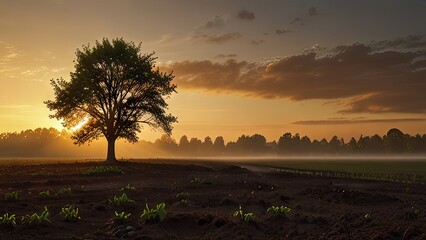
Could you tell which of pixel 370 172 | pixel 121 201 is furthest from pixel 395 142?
pixel 121 201

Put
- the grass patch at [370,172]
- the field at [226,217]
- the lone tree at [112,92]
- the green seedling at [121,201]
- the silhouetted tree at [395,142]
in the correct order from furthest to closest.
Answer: the silhouetted tree at [395,142] < the lone tree at [112,92] < the grass patch at [370,172] < the green seedling at [121,201] < the field at [226,217]

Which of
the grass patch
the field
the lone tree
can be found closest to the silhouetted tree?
the grass patch

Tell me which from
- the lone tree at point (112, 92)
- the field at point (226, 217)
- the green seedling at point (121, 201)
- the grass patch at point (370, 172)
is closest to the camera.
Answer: the field at point (226, 217)

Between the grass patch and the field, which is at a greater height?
the field

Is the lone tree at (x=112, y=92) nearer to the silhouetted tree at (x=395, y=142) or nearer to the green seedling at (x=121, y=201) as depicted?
the green seedling at (x=121, y=201)

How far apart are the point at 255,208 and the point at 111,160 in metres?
34.9

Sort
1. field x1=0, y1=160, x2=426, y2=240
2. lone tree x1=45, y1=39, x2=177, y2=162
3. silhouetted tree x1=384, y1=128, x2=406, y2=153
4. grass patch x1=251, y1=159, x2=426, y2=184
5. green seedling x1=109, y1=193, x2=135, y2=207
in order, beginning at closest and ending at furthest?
field x1=0, y1=160, x2=426, y2=240, green seedling x1=109, y1=193, x2=135, y2=207, grass patch x1=251, y1=159, x2=426, y2=184, lone tree x1=45, y1=39, x2=177, y2=162, silhouetted tree x1=384, y1=128, x2=406, y2=153

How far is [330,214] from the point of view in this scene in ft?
41.4

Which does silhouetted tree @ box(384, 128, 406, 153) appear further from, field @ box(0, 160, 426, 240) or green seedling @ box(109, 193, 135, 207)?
green seedling @ box(109, 193, 135, 207)

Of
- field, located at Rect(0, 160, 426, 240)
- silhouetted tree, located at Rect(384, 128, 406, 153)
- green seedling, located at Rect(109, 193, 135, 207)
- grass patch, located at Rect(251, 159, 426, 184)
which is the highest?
silhouetted tree, located at Rect(384, 128, 406, 153)

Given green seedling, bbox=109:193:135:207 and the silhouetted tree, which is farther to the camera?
the silhouetted tree

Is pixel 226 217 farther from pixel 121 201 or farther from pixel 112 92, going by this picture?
pixel 112 92

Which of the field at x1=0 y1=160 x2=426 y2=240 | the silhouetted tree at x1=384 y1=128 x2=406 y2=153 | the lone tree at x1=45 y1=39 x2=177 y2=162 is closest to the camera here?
the field at x1=0 y1=160 x2=426 y2=240

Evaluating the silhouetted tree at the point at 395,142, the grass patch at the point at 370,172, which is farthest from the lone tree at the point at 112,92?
the silhouetted tree at the point at 395,142
